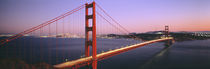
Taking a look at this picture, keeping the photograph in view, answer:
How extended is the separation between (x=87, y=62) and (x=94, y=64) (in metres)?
1.02

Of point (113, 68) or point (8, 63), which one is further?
point (113, 68)

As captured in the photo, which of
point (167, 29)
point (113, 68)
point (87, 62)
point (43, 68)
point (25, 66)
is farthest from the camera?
point (167, 29)

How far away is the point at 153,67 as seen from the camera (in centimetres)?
1917

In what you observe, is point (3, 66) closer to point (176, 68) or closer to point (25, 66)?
point (25, 66)

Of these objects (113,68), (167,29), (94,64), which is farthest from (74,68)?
(167,29)

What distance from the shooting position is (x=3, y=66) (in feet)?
19.9

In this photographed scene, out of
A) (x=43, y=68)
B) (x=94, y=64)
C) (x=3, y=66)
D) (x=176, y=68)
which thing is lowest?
(x=176, y=68)

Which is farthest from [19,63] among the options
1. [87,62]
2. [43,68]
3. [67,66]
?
[87,62]

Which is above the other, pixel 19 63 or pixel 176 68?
pixel 19 63

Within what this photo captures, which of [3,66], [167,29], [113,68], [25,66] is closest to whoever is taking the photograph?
[3,66]

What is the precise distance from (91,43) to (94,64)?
83.8 inches

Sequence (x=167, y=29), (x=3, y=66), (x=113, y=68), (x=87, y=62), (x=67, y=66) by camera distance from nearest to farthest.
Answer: (x=3, y=66) → (x=67, y=66) → (x=87, y=62) → (x=113, y=68) → (x=167, y=29)

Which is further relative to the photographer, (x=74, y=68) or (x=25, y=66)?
(x=74, y=68)

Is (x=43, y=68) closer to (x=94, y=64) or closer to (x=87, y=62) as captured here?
(x=87, y=62)
